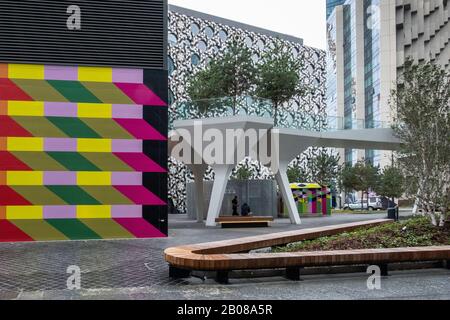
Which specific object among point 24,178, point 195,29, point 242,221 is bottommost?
point 242,221

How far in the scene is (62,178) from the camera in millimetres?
15266

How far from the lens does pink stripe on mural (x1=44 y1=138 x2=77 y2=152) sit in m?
15.2

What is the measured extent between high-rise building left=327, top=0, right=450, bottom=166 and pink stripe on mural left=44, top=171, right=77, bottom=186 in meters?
53.2

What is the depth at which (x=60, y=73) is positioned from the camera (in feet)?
50.5

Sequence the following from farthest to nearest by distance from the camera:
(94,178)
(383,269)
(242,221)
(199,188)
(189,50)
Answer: (189,50) < (199,188) < (242,221) < (94,178) < (383,269)

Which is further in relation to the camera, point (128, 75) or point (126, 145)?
point (128, 75)

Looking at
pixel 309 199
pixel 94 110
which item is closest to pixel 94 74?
pixel 94 110

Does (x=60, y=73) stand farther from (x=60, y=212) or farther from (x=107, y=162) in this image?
(x=60, y=212)

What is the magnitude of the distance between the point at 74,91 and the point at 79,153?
6.11 feet

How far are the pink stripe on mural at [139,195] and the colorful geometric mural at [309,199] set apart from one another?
69.8 ft

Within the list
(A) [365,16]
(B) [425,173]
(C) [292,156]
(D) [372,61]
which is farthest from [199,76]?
(A) [365,16]
